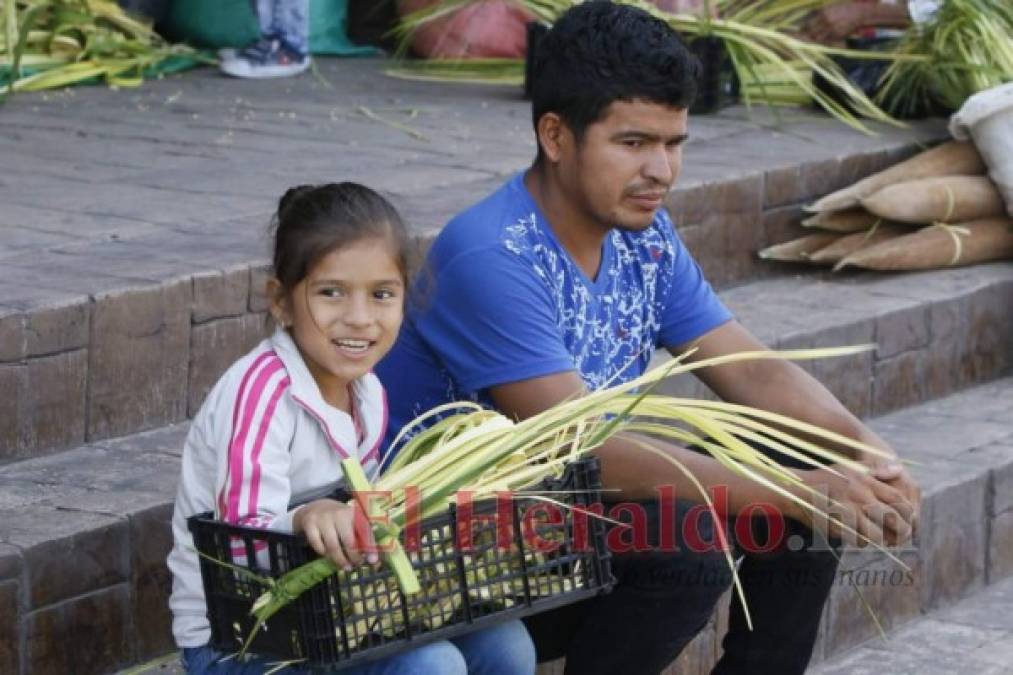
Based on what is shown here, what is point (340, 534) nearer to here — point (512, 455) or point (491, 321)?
point (512, 455)

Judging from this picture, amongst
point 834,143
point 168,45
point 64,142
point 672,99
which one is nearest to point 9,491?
point 672,99

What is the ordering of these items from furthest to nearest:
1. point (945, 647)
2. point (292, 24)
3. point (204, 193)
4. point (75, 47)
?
point (292, 24), point (75, 47), point (204, 193), point (945, 647)

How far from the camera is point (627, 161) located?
3.34 metres

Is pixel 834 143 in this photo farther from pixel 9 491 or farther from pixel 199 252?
pixel 9 491

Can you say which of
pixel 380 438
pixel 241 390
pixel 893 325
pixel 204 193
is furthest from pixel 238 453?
pixel 893 325

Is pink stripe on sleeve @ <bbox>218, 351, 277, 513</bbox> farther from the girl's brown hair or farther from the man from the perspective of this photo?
the man

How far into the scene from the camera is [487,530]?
282 cm

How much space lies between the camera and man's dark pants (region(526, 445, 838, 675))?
3.21m

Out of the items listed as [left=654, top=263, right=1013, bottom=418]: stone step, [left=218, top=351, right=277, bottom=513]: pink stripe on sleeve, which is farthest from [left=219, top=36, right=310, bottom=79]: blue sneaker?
[left=218, top=351, right=277, bottom=513]: pink stripe on sleeve

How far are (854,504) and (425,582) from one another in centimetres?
80

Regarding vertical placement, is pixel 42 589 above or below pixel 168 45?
below

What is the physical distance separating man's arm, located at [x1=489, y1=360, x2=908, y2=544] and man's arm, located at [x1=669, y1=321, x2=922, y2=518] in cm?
27

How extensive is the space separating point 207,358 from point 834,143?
2.58 metres

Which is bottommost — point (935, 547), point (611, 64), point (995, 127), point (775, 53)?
point (935, 547)
